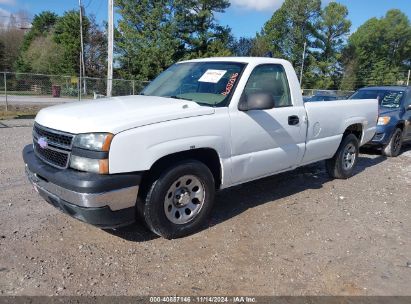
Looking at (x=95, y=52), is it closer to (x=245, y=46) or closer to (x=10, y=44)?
(x=10, y=44)

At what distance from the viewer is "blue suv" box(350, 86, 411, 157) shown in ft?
30.9

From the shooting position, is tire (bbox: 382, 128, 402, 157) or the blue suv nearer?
the blue suv

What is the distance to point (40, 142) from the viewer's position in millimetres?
4059

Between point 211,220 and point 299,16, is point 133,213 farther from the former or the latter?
point 299,16

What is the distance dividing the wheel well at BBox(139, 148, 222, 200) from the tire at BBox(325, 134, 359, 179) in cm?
295

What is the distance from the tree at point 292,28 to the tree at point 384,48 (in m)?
14.1

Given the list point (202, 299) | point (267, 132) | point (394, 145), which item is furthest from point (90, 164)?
point (394, 145)

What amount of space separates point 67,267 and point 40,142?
1.31 metres

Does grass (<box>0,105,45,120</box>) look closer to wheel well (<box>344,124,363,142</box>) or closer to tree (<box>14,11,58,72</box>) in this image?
wheel well (<box>344,124,363,142</box>)

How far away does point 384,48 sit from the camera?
73188 mm

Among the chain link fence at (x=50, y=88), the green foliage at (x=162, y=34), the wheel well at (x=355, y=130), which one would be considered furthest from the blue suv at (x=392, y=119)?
the green foliage at (x=162, y=34)

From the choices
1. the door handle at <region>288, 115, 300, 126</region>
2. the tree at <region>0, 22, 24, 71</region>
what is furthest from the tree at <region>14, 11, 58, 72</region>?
the door handle at <region>288, 115, 300, 126</region>

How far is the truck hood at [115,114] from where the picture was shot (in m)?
3.60

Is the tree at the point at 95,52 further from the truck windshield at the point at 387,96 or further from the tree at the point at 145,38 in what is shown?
the truck windshield at the point at 387,96
